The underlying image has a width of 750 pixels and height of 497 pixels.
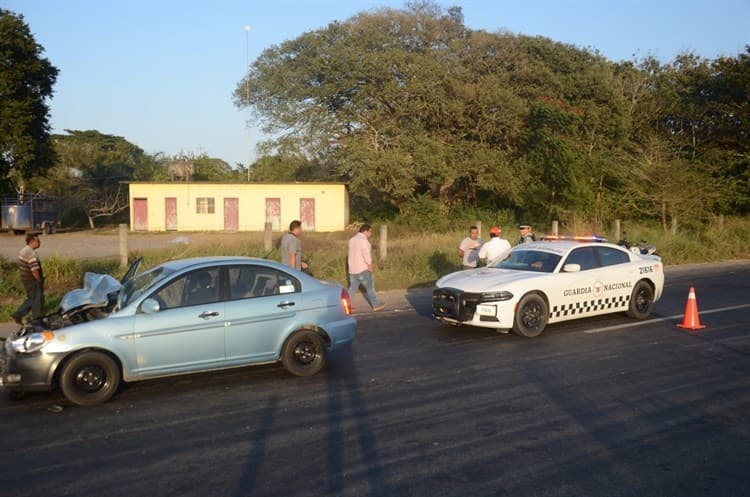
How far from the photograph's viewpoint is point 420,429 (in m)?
6.62

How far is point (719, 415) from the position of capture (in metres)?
7.05

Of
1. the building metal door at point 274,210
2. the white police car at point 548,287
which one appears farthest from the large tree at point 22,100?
the white police car at point 548,287

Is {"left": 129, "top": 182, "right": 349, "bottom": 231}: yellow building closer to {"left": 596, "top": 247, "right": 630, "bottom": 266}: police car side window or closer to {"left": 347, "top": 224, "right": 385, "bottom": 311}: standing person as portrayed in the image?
{"left": 347, "top": 224, "right": 385, "bottom": 311}: standing person

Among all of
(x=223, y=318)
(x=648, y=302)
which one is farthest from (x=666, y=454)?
(x=648, y=302)

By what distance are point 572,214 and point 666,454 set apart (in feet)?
94.0

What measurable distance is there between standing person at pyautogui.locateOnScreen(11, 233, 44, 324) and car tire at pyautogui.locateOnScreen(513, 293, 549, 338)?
26.1 ft

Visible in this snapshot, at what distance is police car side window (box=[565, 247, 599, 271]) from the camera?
12055 millimetres

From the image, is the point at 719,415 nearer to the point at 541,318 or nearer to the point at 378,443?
the point at 378,443

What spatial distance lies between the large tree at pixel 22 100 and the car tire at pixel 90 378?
3737 centimetres

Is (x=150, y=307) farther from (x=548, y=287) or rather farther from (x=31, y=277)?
(x=548, y=287)

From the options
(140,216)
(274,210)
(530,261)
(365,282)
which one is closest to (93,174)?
(140,216)

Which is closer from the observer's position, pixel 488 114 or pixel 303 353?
pixel 303 353

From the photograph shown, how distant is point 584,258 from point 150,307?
7.55m

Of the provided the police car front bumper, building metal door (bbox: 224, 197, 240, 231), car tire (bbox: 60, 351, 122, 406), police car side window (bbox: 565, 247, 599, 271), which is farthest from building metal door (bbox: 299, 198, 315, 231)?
car tire (bbox: 60, 351, 122, 406)
